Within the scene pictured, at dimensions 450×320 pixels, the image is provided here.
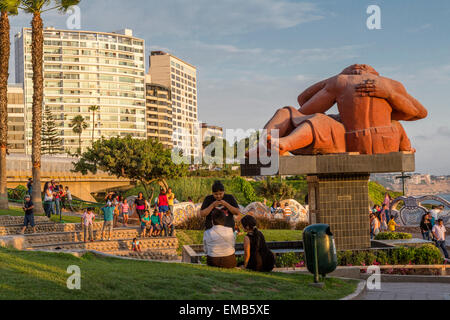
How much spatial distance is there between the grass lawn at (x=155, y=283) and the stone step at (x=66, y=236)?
30.6 ft

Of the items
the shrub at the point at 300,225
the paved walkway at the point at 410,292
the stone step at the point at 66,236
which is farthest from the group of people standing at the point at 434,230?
the stone step at the point at 66,236

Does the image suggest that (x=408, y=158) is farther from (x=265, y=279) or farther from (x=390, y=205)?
(x=390, y=205)

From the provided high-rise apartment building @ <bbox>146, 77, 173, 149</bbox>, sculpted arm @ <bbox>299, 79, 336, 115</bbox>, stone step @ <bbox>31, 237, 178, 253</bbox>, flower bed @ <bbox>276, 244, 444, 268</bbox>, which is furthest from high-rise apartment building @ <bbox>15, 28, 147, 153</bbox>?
flower bed @ <bbox>276, 244, 444, 268</bbox>

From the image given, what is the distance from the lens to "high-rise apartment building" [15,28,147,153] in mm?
114875

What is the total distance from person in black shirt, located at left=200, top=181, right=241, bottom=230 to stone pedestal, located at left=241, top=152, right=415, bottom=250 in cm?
299

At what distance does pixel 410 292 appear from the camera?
29.6ft

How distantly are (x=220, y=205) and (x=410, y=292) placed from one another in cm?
378

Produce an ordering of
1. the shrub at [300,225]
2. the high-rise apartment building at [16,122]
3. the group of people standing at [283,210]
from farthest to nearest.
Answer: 1. the high-rise apartment building at [16,122]
2. the group of people standing at [283,210]
3. the shrub at [300,225]

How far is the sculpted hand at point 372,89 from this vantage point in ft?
39.5

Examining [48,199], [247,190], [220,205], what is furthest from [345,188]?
[247,190]

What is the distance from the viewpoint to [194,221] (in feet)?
73.4

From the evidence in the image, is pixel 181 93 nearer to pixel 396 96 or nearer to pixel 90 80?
pixel 90 80

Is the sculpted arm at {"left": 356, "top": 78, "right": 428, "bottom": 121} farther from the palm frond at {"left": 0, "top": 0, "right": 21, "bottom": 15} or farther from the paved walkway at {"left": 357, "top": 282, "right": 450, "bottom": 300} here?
the palm frond at {"left": 0, "top": 0, "right": 21, "bottom": 15}

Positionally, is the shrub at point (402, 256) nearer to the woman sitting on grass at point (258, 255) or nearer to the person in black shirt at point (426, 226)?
the woman sitting on grass at point (258, 255)
